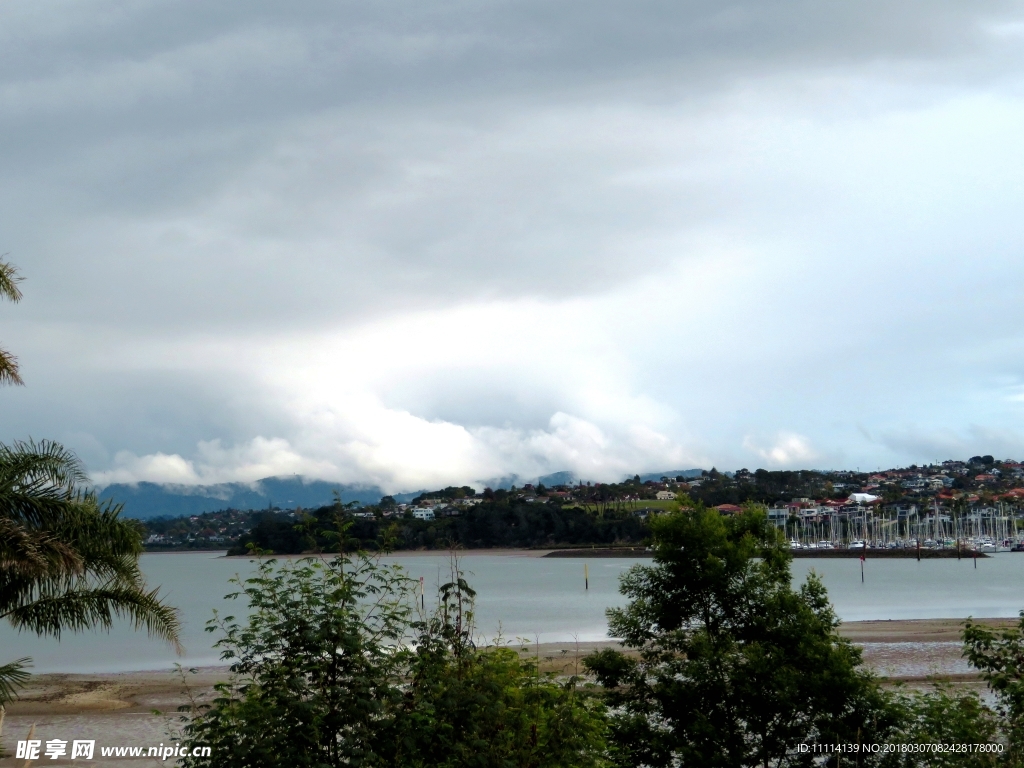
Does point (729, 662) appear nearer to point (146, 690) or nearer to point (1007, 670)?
point (1007, 670)

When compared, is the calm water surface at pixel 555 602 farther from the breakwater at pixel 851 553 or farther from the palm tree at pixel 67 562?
the palm tree at pixel 67 562

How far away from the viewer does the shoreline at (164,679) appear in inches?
1292

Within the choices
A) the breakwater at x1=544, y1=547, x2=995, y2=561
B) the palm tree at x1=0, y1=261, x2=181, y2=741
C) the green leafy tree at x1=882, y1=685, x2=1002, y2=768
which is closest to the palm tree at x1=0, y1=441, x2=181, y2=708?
the palm tree at x1=0, y1=261, x2=181, y2=741

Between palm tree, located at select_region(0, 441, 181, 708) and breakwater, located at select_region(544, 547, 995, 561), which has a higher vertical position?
palm tree, located at select_region(0, 441, 181, 708)

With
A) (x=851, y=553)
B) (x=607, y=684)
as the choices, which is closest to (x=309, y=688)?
(x=607, y=684)

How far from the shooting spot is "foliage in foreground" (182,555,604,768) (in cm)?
708

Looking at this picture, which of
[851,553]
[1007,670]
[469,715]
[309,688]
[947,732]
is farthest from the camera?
[851,553]

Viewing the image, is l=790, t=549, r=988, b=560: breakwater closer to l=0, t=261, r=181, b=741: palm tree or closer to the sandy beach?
the sandy beach

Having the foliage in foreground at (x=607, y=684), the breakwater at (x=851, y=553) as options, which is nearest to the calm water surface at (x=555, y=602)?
the foliage in foreground at (x=607, y=684)

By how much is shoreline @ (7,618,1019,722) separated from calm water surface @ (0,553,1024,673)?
3085 millimetres

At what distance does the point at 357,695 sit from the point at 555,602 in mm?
79651

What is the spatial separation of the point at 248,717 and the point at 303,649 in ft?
2.17

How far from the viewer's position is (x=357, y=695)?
723 cm

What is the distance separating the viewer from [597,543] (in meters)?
181
